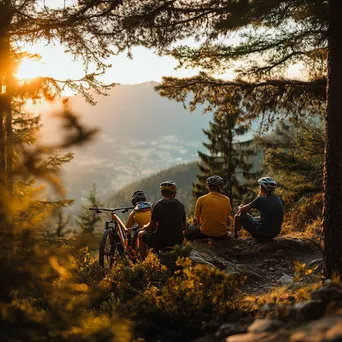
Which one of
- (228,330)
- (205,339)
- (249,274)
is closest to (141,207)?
(249,274)

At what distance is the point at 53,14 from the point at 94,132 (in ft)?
14.6

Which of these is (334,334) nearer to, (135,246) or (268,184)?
(135,246)

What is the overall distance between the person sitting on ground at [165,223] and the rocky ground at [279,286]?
58 centimetres

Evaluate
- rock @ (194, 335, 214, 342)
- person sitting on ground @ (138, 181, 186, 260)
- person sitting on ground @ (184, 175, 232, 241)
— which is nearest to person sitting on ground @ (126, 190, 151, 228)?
person sitting on ground @ (138, 181, 186, 260)

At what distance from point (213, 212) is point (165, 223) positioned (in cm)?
207

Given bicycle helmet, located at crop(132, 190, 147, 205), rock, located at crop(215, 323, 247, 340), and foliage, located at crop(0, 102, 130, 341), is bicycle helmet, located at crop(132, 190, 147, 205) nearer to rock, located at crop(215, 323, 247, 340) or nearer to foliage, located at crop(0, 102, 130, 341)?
rock, located at crop(215, 323, 247, 340)

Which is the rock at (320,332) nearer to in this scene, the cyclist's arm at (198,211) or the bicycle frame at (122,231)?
the bicycle frame at (122,231)

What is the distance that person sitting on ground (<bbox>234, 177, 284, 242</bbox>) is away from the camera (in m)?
9.09

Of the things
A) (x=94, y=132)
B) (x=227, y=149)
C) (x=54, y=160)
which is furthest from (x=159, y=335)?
(x=227, y=149)

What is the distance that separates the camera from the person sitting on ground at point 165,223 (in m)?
7.57

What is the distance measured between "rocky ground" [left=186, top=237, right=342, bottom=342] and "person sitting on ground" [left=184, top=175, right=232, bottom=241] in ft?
1.02

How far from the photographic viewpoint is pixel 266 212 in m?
9.12

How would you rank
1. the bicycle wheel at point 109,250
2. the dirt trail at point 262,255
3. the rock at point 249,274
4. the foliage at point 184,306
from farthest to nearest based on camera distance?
the bicycle wheel at point 109,250
the dirt trail at point 262,255
the rock at point 249,274
the foliage at point 184,306

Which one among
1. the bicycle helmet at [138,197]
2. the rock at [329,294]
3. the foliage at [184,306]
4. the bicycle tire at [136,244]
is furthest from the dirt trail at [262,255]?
the rock at [329,294]
